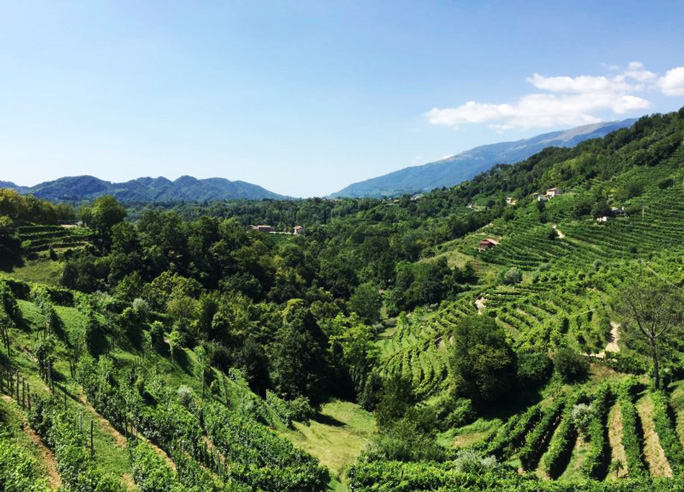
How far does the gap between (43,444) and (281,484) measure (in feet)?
37.3

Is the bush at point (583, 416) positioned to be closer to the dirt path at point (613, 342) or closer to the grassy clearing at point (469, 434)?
the grassy clearing at point (469, 434)

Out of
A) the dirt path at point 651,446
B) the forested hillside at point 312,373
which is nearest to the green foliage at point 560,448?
the forested hillside at point 312,373

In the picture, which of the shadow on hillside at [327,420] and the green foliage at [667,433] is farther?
the shadow on hillside at [327,420]

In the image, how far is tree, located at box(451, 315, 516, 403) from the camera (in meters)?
34.2

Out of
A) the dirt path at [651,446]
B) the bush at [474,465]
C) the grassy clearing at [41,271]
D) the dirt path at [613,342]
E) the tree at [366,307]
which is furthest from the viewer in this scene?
the tree at [366,307]

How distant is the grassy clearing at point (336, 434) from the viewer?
27.7m

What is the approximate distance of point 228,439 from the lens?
76.4 feet

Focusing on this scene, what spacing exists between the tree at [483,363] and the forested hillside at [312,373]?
16cm

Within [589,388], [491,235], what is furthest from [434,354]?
[491,235]

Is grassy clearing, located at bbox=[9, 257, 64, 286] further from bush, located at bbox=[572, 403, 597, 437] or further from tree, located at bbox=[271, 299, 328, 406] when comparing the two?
bush, located at bbox=[572, 403, 597, 437]

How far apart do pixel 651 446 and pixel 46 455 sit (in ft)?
101

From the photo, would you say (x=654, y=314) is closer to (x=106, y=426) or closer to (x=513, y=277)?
(x=106, y=426)

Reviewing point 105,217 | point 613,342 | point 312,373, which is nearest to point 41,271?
point 105,217

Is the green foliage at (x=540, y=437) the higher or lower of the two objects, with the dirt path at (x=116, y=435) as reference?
lower
